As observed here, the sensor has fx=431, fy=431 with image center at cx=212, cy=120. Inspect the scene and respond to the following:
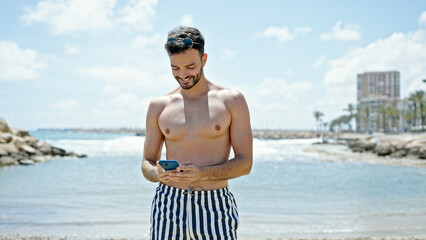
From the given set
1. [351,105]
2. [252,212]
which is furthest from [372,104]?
[252,212]

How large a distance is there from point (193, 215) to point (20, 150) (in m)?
30.9

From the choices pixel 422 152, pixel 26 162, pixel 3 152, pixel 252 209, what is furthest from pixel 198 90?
pixel 422 152

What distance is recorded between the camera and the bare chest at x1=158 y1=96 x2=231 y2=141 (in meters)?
2.51

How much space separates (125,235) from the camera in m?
7.98

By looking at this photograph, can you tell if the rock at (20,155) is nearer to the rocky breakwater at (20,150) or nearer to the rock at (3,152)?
the rocky breakwater at (20,150)

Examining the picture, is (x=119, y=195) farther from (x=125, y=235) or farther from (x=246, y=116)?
(x=246, y=116)

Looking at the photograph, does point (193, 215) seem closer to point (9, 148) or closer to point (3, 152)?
point (3, 152)

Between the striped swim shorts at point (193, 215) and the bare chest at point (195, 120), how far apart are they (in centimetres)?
32

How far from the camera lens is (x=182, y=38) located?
8.01ft

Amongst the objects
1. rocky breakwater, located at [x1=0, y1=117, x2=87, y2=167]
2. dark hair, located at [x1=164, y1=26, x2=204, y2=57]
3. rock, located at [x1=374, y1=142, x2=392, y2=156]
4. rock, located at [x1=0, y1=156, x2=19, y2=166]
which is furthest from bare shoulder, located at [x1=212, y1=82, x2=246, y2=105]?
rock, located at [x1=374, y1=142, x2=392, y2=156]

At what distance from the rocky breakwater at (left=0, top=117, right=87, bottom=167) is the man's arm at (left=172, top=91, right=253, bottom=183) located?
84.7ft

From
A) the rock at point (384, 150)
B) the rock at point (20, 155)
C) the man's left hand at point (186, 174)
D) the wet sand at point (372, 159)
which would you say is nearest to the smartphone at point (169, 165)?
the man's left hand at point (186, 174)

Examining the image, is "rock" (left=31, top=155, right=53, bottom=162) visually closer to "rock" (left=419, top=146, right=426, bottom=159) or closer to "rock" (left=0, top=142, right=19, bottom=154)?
"rock" (left=0, top=142, right=19, bottom=154)

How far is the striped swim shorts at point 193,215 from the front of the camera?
7.75 ft
